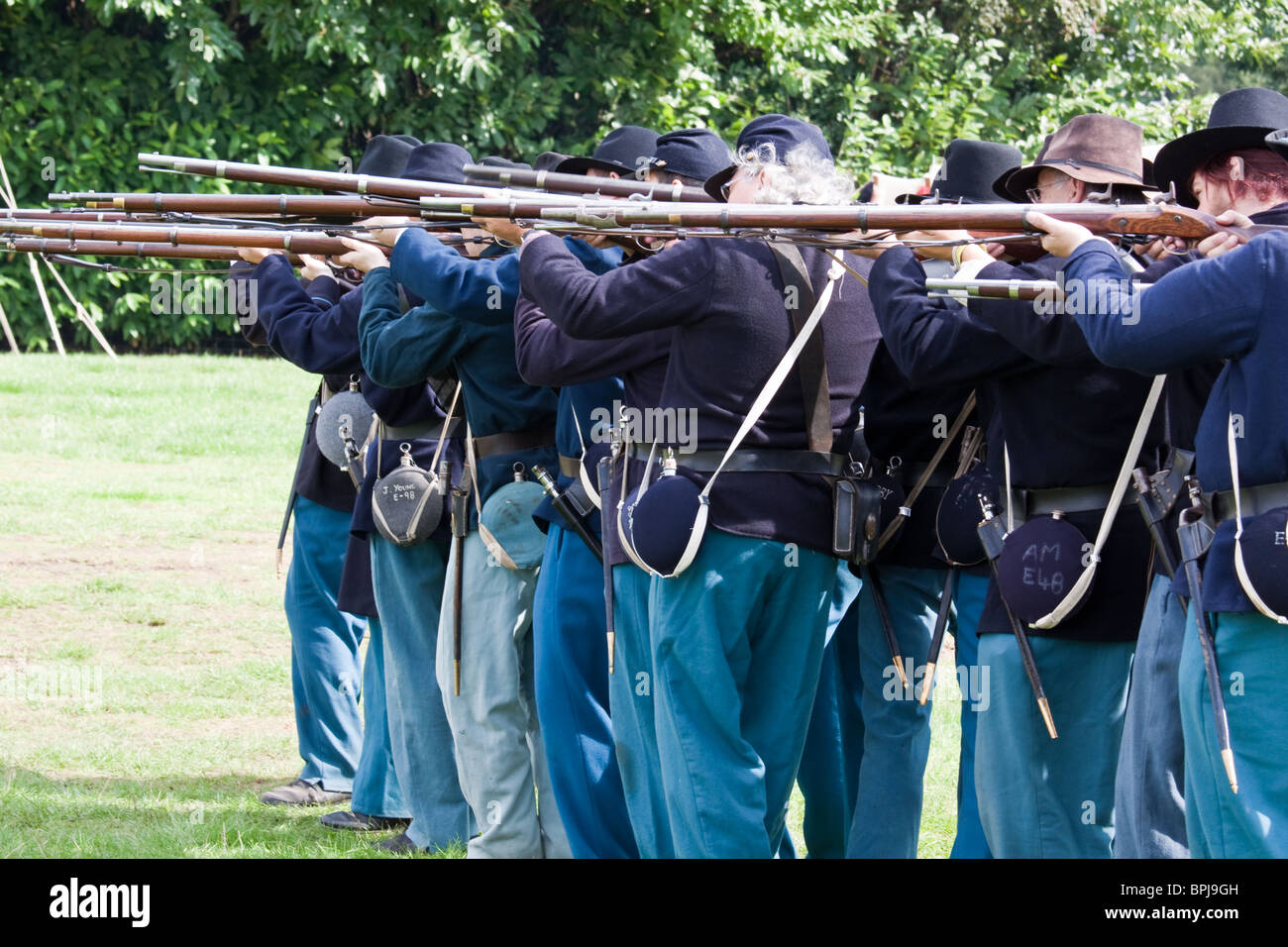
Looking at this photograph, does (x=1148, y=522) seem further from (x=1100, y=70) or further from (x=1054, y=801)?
(x=1100, y=70)

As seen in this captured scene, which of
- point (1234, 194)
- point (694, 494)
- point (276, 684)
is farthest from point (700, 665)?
point (276, 684)

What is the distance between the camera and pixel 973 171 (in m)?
5.60

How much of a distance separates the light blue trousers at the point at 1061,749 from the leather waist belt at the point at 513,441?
1924 mm

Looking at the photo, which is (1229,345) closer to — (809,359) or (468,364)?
(809,359)

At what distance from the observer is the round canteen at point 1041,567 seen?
4.48m

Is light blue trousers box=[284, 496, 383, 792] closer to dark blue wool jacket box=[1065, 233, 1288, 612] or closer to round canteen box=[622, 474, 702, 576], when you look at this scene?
round canteen box=[622, 474, 702, 576]

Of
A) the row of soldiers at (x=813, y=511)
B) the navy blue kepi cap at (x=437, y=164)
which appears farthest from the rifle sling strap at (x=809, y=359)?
the navy blue kepi cap at (x=437, y=164)

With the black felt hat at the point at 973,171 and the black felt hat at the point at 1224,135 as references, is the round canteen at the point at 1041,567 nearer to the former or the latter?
the black felt hat at the point at 1224,135

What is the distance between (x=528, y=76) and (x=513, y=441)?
53.9 ft

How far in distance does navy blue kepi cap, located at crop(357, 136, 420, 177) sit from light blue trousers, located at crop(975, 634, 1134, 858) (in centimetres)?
356

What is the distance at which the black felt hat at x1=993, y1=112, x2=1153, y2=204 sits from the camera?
4.91m

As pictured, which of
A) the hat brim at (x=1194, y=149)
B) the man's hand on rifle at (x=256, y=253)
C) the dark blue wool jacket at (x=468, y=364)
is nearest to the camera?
the hat brim at (x=1194, y=149)

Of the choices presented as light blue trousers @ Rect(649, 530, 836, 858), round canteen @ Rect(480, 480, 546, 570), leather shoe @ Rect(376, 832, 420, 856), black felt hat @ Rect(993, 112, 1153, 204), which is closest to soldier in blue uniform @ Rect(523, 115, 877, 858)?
light blue trousers @ Rect(649, 530, 836, 858)

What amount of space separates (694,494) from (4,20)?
59.9ft
